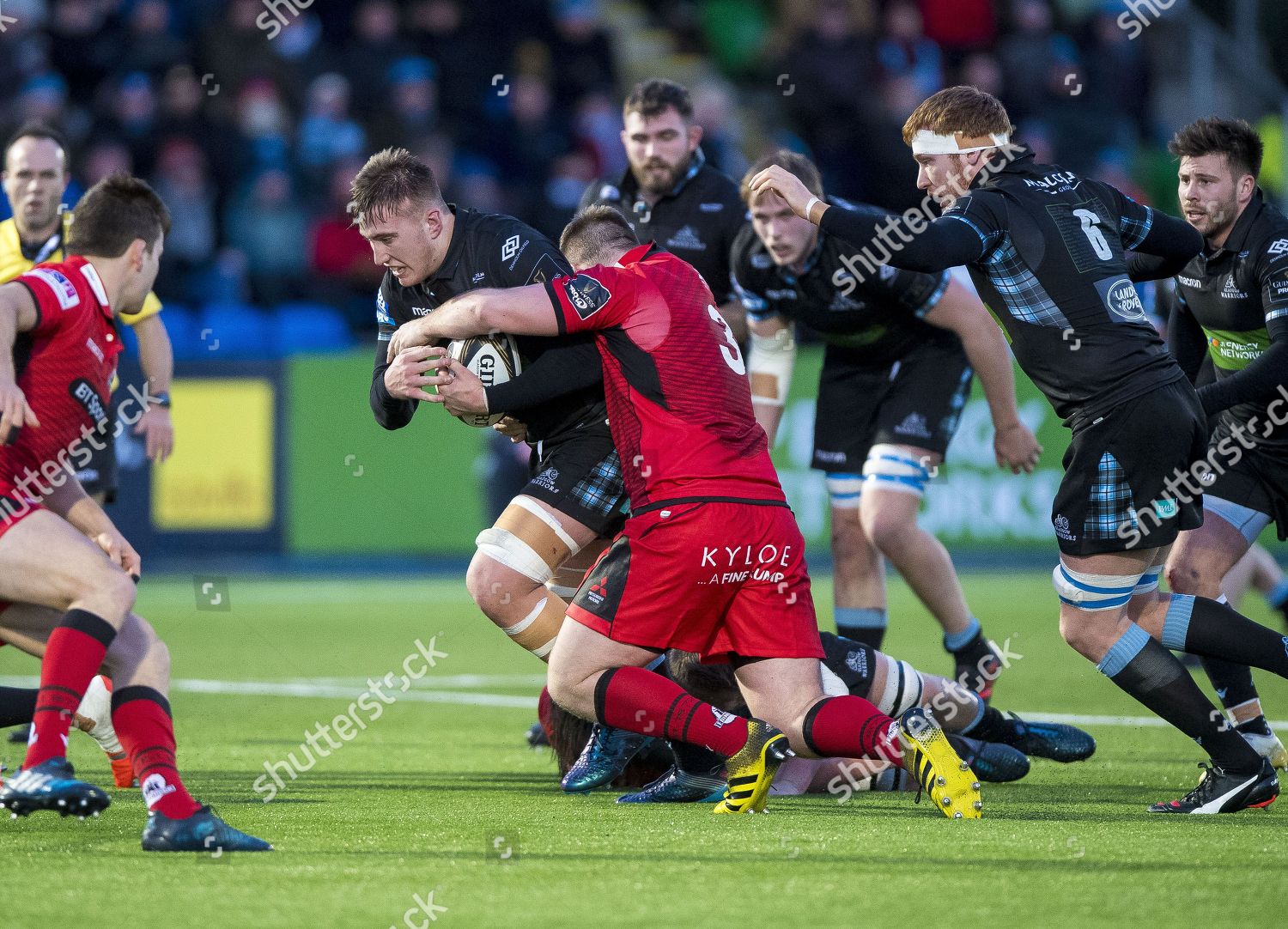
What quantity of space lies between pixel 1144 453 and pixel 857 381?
2630 mm

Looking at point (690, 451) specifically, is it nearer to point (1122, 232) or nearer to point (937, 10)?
point (1122, 232)

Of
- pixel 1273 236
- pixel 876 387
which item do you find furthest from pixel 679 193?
pixel 1273 236

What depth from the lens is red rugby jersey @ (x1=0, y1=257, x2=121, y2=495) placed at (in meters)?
4.90

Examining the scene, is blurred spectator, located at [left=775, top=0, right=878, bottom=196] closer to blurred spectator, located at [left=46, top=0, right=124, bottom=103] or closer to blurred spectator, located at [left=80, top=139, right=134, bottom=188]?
blurred spectator, located at [left=80, top=139, right=134, bottom=188]

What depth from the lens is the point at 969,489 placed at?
14.4 m

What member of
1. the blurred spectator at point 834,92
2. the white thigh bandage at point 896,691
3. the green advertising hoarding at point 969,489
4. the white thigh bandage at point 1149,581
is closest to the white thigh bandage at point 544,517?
the white thigh bandage at point 896,691

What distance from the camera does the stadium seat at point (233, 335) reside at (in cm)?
1454

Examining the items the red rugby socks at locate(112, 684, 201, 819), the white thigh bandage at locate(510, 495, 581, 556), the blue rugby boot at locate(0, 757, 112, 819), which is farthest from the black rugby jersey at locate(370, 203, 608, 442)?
the blue rugby boot at locate(0, 757, 112, 819)

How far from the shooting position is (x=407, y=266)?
5684 millimetres

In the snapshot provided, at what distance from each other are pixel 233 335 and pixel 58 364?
9.97 meters

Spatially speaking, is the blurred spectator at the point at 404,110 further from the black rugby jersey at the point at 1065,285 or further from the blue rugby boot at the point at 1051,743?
the black rugby jersey at the point at 1065,285

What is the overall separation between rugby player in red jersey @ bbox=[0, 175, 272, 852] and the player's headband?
2.44 m

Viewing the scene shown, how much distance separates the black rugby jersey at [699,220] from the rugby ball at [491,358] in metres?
2.19

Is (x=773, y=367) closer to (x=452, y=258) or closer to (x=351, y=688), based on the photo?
(x=452, y=258)
